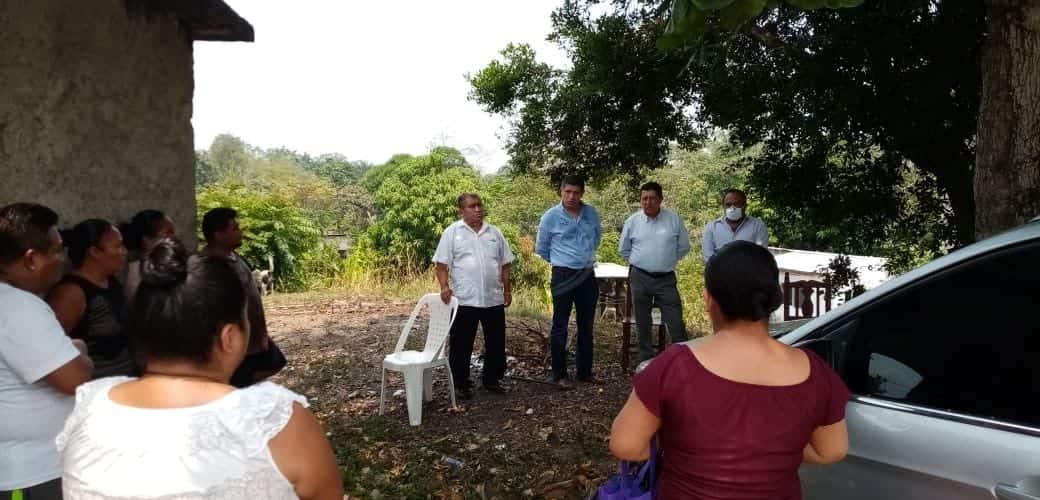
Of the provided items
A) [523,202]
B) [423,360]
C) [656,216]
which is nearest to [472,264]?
[423,360]

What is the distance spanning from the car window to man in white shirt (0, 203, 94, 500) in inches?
100

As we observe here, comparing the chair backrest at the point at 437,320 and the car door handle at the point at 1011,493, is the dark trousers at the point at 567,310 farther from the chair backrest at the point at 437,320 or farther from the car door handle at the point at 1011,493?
the car door handle at the point at 1011,493

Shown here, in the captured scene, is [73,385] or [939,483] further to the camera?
[73,385]

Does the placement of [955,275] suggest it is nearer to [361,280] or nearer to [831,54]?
[831,54]

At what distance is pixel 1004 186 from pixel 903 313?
159cm

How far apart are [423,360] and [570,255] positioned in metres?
1.68

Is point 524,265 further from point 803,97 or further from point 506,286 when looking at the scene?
point 803,97

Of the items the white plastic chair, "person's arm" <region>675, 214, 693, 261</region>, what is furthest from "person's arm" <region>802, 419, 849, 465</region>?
"person's arm" <region>675, 214, 693, 261</region>

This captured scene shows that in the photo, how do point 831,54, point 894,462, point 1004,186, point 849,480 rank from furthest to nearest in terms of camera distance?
point 831,54
point 1004,186
point 849,480
point 894,462

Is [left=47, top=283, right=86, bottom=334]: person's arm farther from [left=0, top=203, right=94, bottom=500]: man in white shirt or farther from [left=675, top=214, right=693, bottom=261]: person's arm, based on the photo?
[left=675, top=214, right=693, bottom=261]: person's arm

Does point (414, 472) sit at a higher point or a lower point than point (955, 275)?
lower

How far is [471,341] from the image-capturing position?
6.17m

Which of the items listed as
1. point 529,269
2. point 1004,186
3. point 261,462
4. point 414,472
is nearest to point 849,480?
point 261,462

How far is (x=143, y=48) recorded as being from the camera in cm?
413
